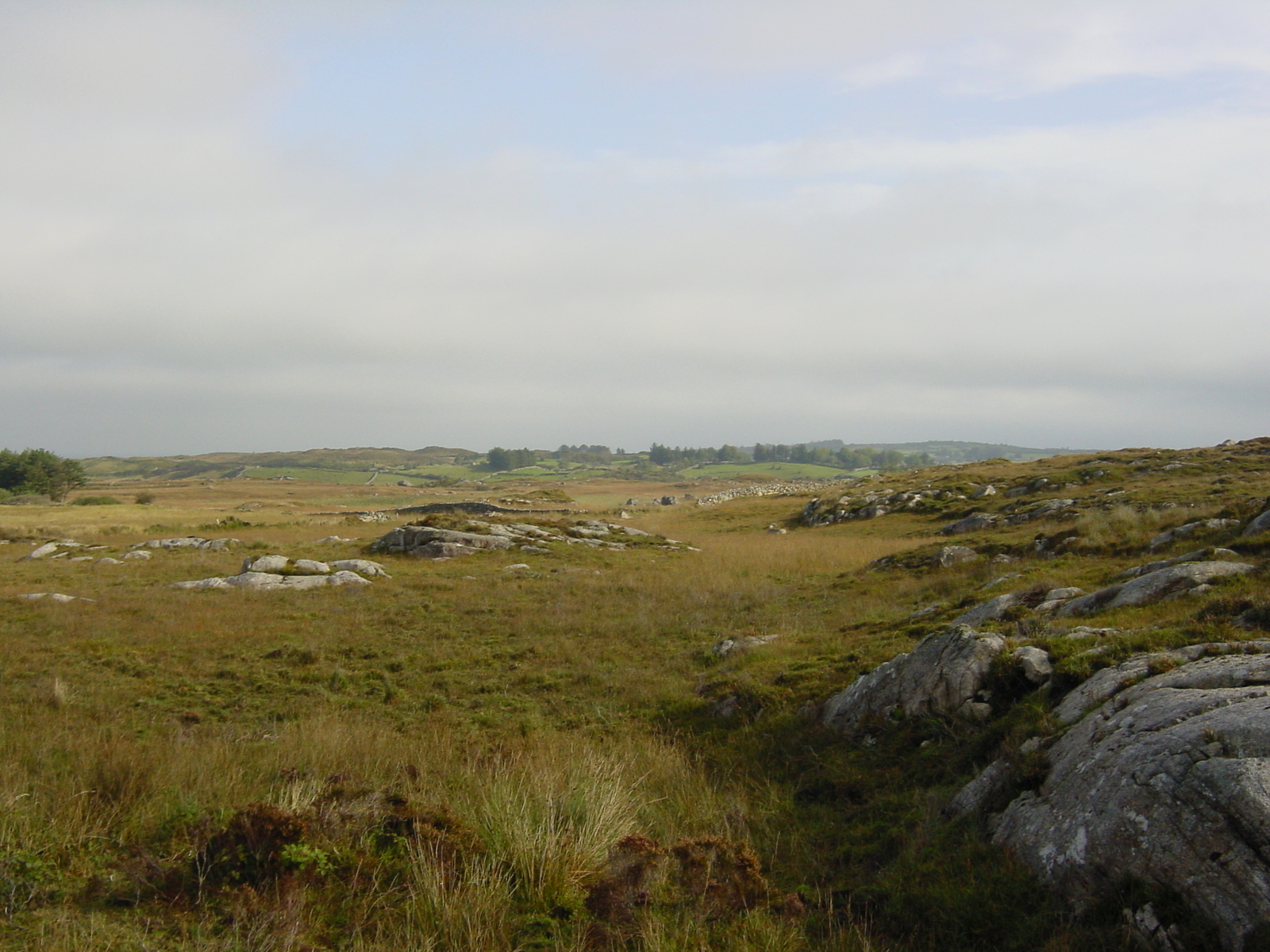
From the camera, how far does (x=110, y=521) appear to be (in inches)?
1919

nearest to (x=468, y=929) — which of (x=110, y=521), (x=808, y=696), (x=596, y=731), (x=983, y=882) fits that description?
(x=983, y=882)

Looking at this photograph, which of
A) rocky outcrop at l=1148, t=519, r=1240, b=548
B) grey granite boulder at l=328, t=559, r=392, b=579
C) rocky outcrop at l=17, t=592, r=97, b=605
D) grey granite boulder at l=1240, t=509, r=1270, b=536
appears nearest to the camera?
grey granite boulder at l=1240, t=509, r=1270, b=536

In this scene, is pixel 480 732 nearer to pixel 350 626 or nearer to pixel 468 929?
pixel 468 929

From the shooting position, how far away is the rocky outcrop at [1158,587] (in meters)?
10.5

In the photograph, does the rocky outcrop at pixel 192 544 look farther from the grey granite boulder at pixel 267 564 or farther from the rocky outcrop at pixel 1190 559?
the rocky outcrop at pixel 1190 559

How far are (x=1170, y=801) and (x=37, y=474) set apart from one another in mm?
105246

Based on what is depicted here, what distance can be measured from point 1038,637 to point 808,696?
355 centimetres

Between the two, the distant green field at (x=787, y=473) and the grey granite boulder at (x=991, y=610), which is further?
the distant green field at (x=787, y=473)

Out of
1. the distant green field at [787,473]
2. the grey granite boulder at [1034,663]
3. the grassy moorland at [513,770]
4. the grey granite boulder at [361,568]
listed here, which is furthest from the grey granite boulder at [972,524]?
the distant green field at [787,473]

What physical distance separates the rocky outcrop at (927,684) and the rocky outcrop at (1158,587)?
3.45 meters

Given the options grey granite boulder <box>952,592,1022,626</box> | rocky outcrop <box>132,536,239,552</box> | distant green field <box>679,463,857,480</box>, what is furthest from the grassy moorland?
distant green field <box>679,463,857,480</box>

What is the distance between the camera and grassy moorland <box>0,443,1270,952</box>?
15.2 feet

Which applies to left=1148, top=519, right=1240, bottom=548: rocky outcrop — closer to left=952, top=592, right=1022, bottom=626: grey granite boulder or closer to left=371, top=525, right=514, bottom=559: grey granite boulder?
left=952, top=592, right=1022, bottom=626: grey granite boulder

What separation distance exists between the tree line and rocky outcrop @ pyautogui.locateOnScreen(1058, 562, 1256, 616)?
99.1 m
